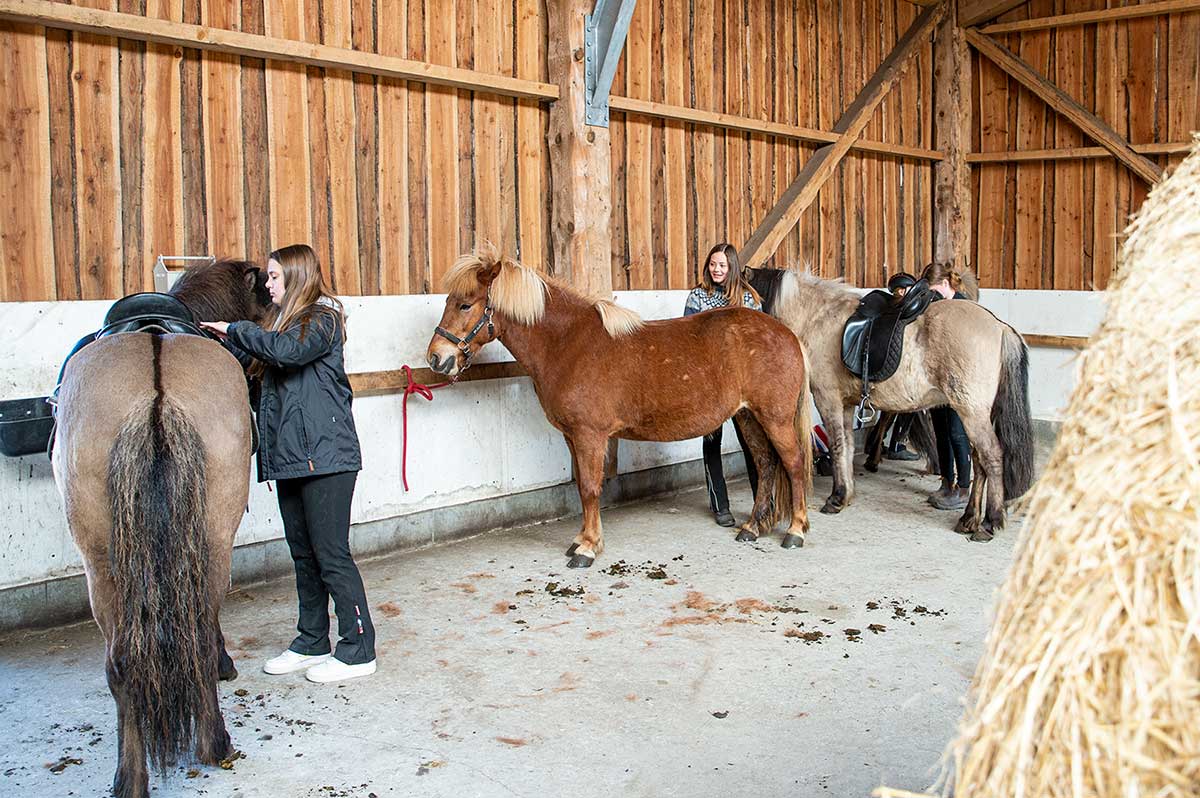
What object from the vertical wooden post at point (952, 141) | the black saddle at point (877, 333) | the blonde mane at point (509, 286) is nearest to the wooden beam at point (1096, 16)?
the vertical wooden post at point (952, 141)

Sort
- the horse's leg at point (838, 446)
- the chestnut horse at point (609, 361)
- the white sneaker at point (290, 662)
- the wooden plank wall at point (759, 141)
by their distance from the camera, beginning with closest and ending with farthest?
the white sneaker at point (290, 662) < the chestnut horse at point (609, 361) < the horse's leg at point (838, 446) < the wooden plank wall at point (759, 141)

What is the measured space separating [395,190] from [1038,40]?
21.5ft

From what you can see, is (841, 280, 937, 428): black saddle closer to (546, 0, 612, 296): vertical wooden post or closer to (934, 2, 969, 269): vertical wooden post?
(546, 0, 612, 296): vertical wooden post

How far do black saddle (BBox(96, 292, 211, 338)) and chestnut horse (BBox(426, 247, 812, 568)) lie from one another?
1.73 m

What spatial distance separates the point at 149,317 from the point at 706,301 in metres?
3.34

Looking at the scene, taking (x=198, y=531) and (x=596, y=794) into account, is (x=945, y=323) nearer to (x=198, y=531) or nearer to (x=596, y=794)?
(x=596, y=794)

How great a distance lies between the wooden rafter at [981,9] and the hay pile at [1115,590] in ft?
27.4

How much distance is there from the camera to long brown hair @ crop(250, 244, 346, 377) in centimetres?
315

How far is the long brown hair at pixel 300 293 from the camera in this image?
3154 millimetres

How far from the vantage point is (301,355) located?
121 inches

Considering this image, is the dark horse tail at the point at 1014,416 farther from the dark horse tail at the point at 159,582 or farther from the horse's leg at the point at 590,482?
the dark horse tail at the point at 159,582

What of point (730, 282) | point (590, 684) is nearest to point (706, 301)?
point (730, 282)

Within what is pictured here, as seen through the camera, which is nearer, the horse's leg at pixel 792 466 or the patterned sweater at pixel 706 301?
the horse's leg at pixel 792 466

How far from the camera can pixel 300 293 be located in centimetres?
319
